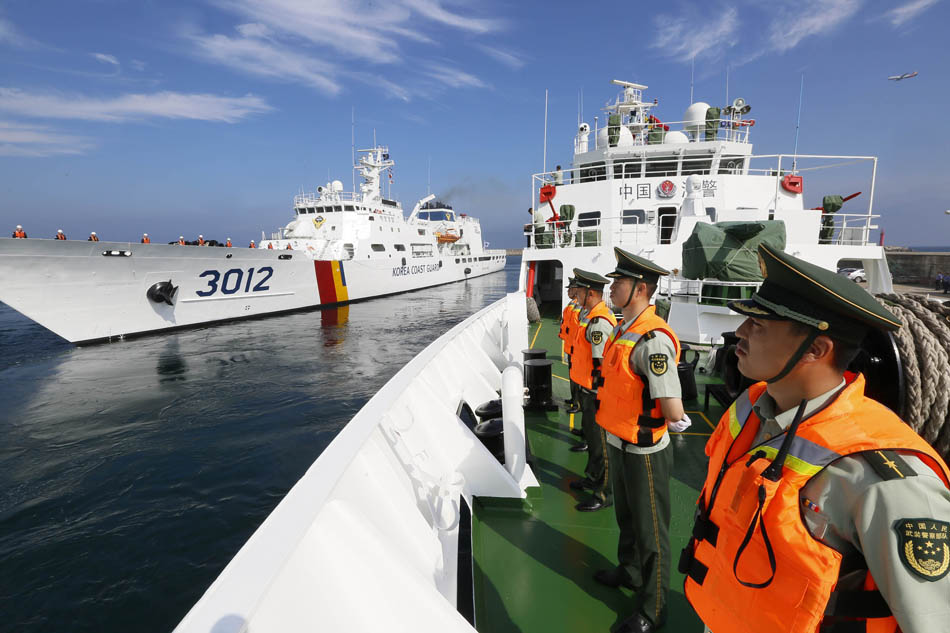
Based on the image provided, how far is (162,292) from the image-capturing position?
15672 mm

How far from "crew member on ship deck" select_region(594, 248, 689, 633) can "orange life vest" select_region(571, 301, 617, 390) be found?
1.07m

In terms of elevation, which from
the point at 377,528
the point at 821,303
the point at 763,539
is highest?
the point at 821,303

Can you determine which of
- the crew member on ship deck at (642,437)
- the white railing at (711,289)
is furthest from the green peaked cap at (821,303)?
the white railing at (711,289)

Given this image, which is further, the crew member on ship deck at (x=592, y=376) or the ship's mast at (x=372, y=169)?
the ship's mast at (x=372, y=169)

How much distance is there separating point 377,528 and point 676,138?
14.1 metres

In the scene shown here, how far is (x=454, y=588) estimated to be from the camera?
2.03m

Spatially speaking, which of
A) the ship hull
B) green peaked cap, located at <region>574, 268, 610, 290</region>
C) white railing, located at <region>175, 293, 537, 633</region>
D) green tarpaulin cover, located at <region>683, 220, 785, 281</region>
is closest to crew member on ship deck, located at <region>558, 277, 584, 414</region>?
green peaked cap, located at <region>574, 268, 610, 290</region>

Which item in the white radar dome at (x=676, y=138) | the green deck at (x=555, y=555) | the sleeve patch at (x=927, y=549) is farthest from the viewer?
the white radar dome at (x=676, y=138)

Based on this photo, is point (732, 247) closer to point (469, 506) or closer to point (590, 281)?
point (590, 281)

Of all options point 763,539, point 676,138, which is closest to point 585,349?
point 763,539

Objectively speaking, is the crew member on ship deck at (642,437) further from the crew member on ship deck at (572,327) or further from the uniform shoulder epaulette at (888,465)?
the crew member on ship deck at (572,327)

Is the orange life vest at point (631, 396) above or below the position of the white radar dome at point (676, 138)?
below

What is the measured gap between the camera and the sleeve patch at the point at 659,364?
81.6 inches

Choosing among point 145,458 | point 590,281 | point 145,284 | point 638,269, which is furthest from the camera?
point 145,284
